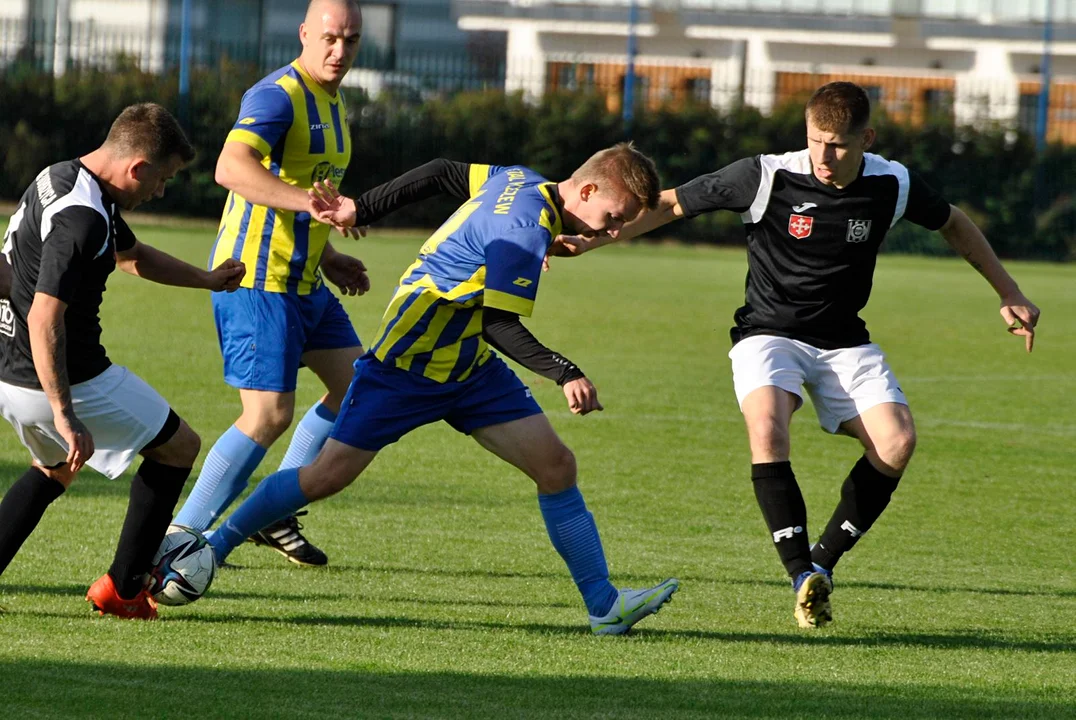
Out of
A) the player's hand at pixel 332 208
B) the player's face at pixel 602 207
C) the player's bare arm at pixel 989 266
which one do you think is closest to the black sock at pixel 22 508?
the player's hand at pixel 332 208

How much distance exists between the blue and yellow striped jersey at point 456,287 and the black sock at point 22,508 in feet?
3.85

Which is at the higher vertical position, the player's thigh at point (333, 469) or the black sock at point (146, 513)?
the player's thigh at point (333, 469)

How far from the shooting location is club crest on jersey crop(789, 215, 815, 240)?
602 cm

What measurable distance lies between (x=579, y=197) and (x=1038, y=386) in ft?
30.7

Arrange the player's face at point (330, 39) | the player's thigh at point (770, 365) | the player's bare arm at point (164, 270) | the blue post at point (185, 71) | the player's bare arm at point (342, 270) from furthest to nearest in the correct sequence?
1. the blue post at point (185, 71)
2. the player's bare arm at point (342, 270)
3. the player's face at point (330, 39)
4. the player's thigh at point (770, 365)
5. the player's bare arm at point (164, 270)

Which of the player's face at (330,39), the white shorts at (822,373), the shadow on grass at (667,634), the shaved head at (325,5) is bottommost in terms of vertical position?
the shadow on grass at (667,634)

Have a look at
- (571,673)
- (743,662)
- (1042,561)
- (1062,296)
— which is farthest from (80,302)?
(1062,296)

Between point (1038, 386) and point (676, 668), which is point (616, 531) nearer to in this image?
point (676, 668)

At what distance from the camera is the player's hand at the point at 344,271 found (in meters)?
6.66

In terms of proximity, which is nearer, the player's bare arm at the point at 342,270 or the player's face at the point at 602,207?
the player's face at the point at 602,207

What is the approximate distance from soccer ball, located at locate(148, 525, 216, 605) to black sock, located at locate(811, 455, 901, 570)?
2312 mm

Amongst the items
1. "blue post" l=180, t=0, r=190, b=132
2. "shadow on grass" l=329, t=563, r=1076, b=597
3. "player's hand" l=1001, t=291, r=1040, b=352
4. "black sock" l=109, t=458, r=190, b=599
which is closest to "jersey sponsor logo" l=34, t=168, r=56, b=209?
"black sock" l=109, t=458, r=190, b=599

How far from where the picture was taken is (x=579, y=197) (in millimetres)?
5105

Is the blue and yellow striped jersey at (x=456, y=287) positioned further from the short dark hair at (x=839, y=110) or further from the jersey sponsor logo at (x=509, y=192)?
the short dark hair at (x=839, y=110)
